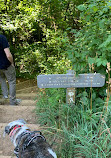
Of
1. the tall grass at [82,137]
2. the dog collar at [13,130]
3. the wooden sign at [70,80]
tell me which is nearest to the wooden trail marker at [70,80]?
the wooden sign at [70,80]

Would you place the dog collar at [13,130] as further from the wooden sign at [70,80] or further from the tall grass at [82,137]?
the wooden sign at [70,80]

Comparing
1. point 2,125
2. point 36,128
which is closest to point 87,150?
point 36,128

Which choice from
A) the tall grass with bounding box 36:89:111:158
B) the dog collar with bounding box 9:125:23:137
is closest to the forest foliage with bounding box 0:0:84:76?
the tall grass with bounding box 36:89:111:158

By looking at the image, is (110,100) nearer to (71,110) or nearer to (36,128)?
(71,110)

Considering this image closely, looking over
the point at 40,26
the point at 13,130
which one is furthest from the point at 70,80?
the point at 40,26

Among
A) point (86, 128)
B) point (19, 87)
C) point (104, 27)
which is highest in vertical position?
point (104, 27)

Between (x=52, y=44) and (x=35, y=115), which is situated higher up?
(x=52, y=44)

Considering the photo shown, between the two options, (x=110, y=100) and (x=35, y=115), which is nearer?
(x=110, y=100)

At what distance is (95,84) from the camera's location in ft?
7.50

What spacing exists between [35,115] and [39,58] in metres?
3.49

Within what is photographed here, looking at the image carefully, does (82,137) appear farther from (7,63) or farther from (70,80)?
(7,63)

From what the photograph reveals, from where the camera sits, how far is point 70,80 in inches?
90.9

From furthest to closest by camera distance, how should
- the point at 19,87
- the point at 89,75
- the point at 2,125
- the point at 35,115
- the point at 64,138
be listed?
the point at 19,87
the point at 35,115
the point at 2,125
the point at 89,75
the point at 64,138

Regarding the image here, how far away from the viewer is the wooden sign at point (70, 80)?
226cm
